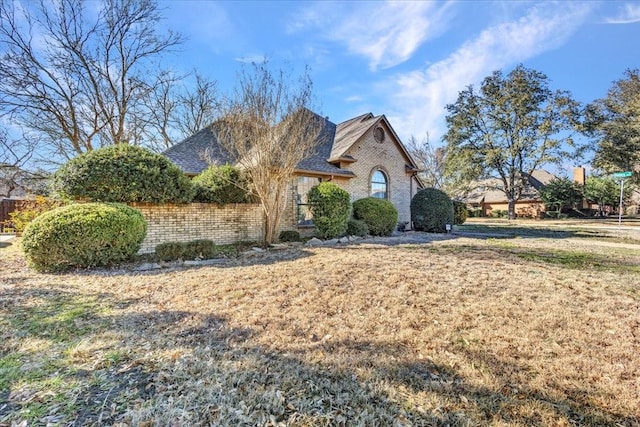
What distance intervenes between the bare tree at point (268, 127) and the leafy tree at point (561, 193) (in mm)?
35630

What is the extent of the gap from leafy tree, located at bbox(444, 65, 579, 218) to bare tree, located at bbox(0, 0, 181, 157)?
26.7 m

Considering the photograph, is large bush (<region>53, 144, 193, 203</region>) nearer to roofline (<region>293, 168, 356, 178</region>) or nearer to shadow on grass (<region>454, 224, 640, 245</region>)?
roofline (<region>293, 168, 356, 178</region>)

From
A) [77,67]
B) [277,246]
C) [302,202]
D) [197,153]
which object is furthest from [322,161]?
[77,67]

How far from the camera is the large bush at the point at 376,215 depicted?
502 inches

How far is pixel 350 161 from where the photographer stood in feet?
47.9

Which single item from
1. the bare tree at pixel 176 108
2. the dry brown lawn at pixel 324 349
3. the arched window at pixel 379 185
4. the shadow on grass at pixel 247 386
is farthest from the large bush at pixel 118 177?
the bare tree at pixel 176 108

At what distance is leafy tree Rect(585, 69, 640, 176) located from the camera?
1057 inches

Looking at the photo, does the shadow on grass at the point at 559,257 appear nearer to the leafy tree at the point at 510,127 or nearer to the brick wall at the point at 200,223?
the brick wall at the point at 200,223

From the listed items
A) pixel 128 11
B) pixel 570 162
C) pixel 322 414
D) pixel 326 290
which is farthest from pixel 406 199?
pixel 570 162

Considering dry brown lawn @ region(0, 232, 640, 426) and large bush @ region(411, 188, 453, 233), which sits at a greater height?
large bush @ region(411, 188, 453, 233)

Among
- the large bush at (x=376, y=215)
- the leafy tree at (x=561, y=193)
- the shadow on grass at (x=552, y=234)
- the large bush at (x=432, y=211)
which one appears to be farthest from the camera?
the leafy tree at (x=561, y=193)

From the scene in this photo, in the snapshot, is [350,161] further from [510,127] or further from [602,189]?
[602,189]

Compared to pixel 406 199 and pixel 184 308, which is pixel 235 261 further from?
pixel 406 199

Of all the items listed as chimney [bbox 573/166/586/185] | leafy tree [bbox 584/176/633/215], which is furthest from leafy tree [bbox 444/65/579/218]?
chimney [bbox 573/166/586/185]
